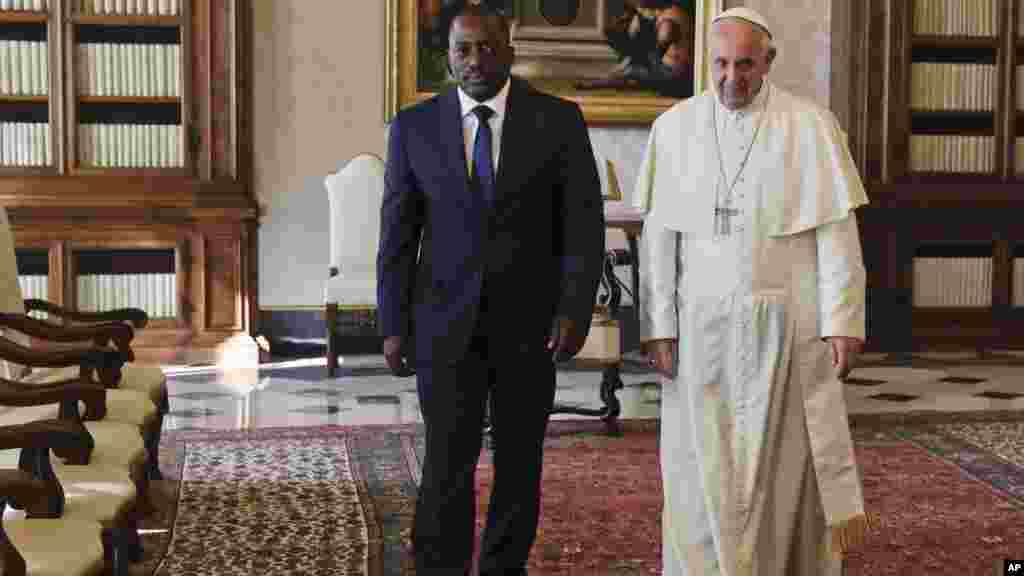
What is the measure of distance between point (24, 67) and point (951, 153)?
6.00 meters

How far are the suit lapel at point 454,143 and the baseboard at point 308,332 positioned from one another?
5726mm

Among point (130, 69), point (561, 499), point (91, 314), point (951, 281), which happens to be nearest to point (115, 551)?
point (91, 314)

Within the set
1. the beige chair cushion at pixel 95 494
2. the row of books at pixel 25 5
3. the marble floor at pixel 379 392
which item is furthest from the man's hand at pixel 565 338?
the row of books at pixel 25 5

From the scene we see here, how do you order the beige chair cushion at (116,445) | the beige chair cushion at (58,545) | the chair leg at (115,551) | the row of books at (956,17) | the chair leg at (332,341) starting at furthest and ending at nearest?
1. the row of books at (956,17)
2. the chair leg at (332,341)
3. the beige chair cushion at (116,445)
4. the chair leg at (115,551)
5. the beige chair cushion at (58,545)

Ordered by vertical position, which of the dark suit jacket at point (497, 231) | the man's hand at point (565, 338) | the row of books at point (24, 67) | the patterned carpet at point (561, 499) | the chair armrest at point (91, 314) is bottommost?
the patterned carpet at point (561, 499)

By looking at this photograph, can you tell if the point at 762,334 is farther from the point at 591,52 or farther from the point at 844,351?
the point at 591,52

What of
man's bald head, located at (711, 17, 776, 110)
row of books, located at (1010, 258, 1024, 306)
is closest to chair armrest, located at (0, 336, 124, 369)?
man's bald head, located at (711, 17, 776, 110)

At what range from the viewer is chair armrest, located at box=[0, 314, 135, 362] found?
4.78 metres

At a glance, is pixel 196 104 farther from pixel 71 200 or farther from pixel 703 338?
pixel 703 338

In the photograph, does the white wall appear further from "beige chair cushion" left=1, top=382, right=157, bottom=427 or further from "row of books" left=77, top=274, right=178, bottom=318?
"beige chair cushion" left=1, top=382, right=157, bottom=427

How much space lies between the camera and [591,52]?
945 cm

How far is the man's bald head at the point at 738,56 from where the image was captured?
345cm

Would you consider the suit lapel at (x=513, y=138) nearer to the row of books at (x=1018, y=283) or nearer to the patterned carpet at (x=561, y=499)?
the patterned carpet at (x=561, y=499)

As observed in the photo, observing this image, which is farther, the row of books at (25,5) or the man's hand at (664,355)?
the row of books at (25,5)
